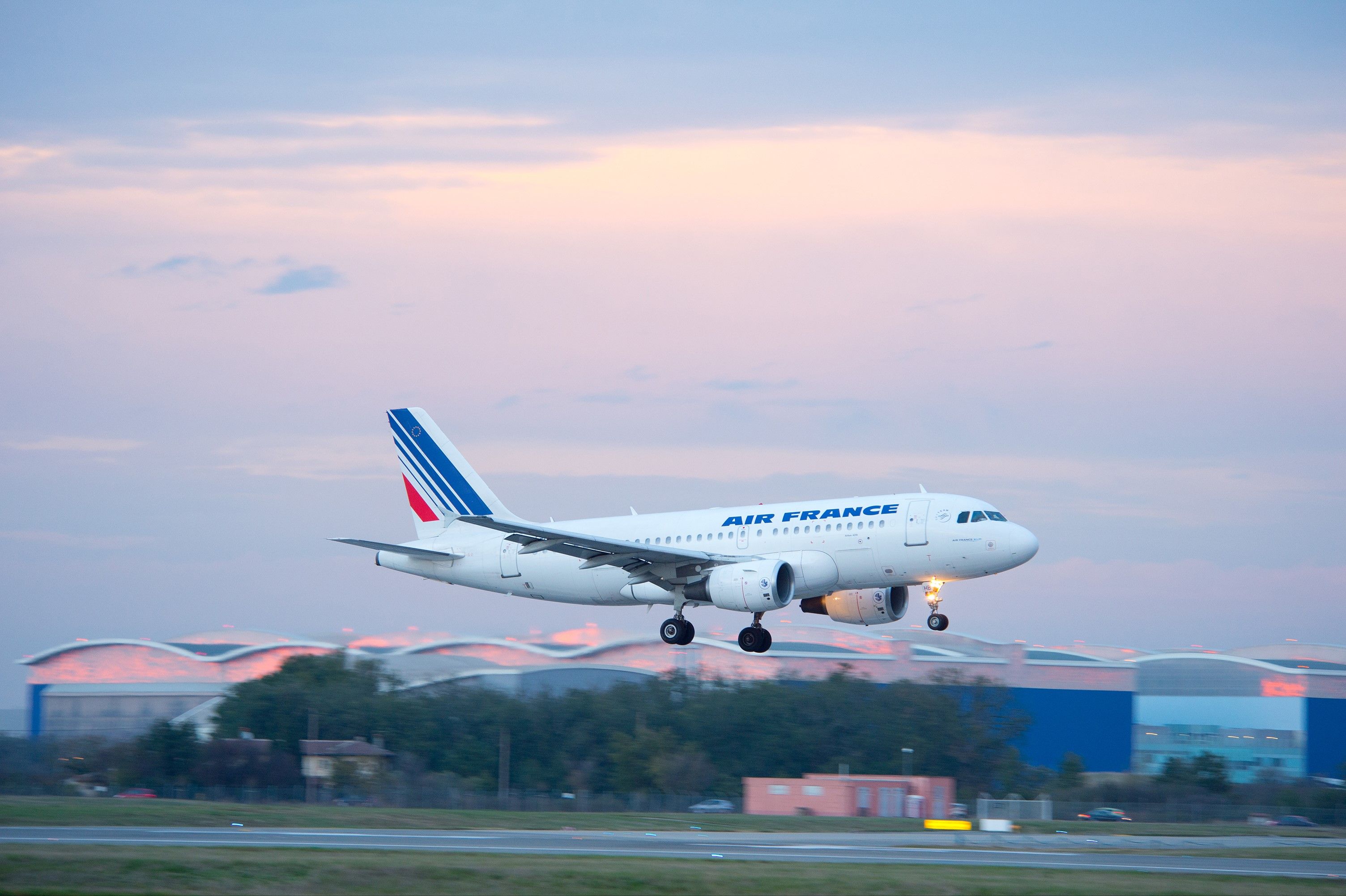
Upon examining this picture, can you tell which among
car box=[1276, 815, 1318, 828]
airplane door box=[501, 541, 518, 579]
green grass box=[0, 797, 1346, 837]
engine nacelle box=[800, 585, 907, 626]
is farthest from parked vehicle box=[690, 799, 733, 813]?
car box=[1276, 815, 1318, 828]

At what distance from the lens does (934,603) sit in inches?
1781

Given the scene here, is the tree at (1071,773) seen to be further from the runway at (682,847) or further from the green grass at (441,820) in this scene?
the runway at (682,847)

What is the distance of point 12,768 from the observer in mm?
73625

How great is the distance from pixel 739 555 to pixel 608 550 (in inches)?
175

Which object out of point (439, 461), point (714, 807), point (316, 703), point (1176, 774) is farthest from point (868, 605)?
point (1176, 774)

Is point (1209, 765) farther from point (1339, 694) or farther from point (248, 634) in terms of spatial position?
point (248, 634)

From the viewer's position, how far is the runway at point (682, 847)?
37750mm

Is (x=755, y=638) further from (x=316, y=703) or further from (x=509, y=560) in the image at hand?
(x=316, y=703)

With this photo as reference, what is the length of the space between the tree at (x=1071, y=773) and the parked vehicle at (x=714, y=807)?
23.4m

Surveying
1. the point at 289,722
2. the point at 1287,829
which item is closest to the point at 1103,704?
the point at 1287,829

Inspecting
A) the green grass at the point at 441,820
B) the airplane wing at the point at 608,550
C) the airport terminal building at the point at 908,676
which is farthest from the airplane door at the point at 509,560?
the airport terminal building at the point at 908,676

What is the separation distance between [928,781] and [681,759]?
1894 centimetres

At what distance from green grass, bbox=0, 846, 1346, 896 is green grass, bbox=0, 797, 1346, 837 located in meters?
12.4

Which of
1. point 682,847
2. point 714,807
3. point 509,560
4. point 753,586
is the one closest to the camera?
point 682,847
